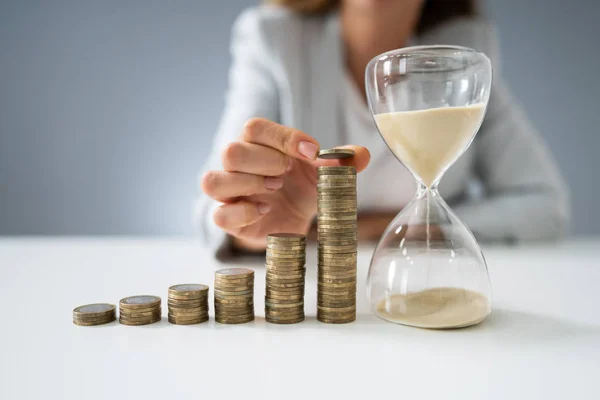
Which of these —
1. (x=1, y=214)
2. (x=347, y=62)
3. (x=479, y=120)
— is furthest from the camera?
(x=1, y=214)

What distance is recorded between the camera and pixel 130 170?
3773 mm

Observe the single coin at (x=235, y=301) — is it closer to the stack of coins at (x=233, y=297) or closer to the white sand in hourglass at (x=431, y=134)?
the stack of coins at (x=233, y=297)

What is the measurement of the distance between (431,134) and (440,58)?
Result: 0.42 ft

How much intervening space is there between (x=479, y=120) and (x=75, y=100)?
353 centimetres

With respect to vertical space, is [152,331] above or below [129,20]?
below

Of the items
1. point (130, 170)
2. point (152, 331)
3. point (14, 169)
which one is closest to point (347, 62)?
point (152, 331)

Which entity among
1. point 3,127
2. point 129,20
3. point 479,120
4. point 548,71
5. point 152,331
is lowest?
point 152,331

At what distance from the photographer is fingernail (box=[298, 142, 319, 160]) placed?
981 mm

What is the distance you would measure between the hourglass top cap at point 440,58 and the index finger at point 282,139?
0.25 meters

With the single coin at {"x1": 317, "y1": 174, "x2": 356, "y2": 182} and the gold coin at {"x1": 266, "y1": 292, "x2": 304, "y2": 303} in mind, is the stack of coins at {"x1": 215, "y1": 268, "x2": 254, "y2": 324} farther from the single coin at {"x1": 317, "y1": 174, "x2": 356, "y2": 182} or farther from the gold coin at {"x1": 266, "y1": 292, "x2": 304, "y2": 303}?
the single coin at {"x1": 317, "y1": 174, "x2": 356, "y2": 182}

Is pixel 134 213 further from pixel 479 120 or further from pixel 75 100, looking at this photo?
pixel 479 120

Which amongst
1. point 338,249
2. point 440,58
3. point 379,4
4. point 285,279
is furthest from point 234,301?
point 379,4

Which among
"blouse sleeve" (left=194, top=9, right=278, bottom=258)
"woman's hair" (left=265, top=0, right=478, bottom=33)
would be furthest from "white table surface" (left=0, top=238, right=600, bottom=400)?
"woman's hair" (left=265, top=0, right=478, bottom=33)

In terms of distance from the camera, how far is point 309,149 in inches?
38.7
